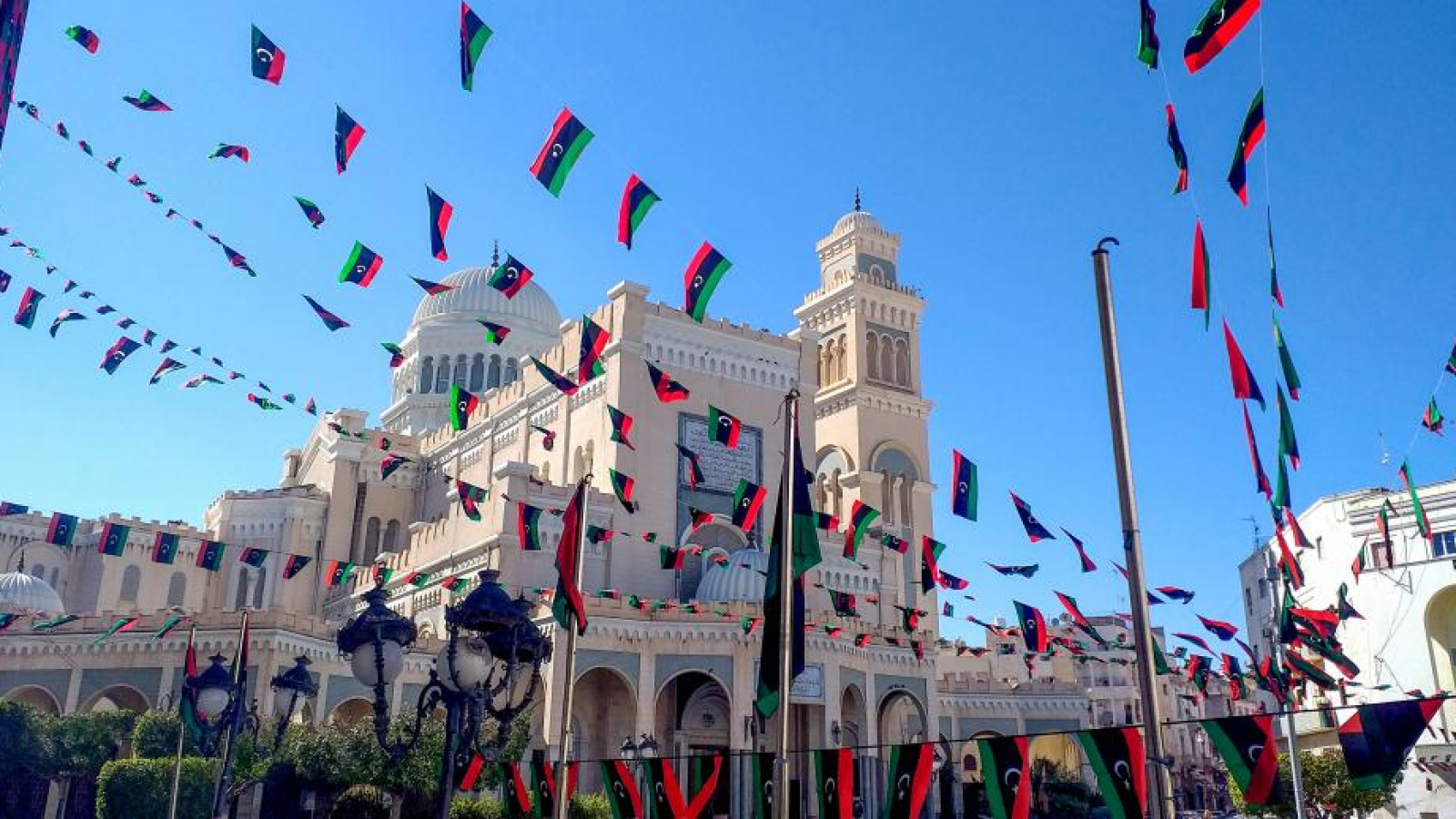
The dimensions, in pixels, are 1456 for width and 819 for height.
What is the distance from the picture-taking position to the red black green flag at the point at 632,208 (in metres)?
16.6

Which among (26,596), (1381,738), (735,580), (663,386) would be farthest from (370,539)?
(1381,738)

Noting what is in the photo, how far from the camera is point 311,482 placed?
5225cm

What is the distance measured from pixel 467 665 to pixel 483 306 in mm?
47801

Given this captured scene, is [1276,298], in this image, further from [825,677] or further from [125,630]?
[125,630]

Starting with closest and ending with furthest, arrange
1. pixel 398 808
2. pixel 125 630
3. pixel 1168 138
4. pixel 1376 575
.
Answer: pixel 1168 138
pixel 398 808
pixel 125 630
pixel 1376 575

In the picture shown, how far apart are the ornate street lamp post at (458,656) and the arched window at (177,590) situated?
40.4m

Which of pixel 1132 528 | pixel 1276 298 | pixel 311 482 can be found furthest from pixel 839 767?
pixel 311 482

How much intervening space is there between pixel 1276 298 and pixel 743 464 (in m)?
30.6

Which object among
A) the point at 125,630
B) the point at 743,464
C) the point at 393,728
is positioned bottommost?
the point at 393,728

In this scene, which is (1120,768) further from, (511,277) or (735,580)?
(735,580)

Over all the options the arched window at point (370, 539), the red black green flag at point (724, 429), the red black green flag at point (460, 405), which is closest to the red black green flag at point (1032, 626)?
the red black green flag at point (724, 429)

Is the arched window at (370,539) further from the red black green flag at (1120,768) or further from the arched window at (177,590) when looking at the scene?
the red black green flag at (1120,768)

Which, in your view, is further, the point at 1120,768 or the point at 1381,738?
the point at 1120,768

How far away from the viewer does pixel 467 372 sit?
57.0 metres
